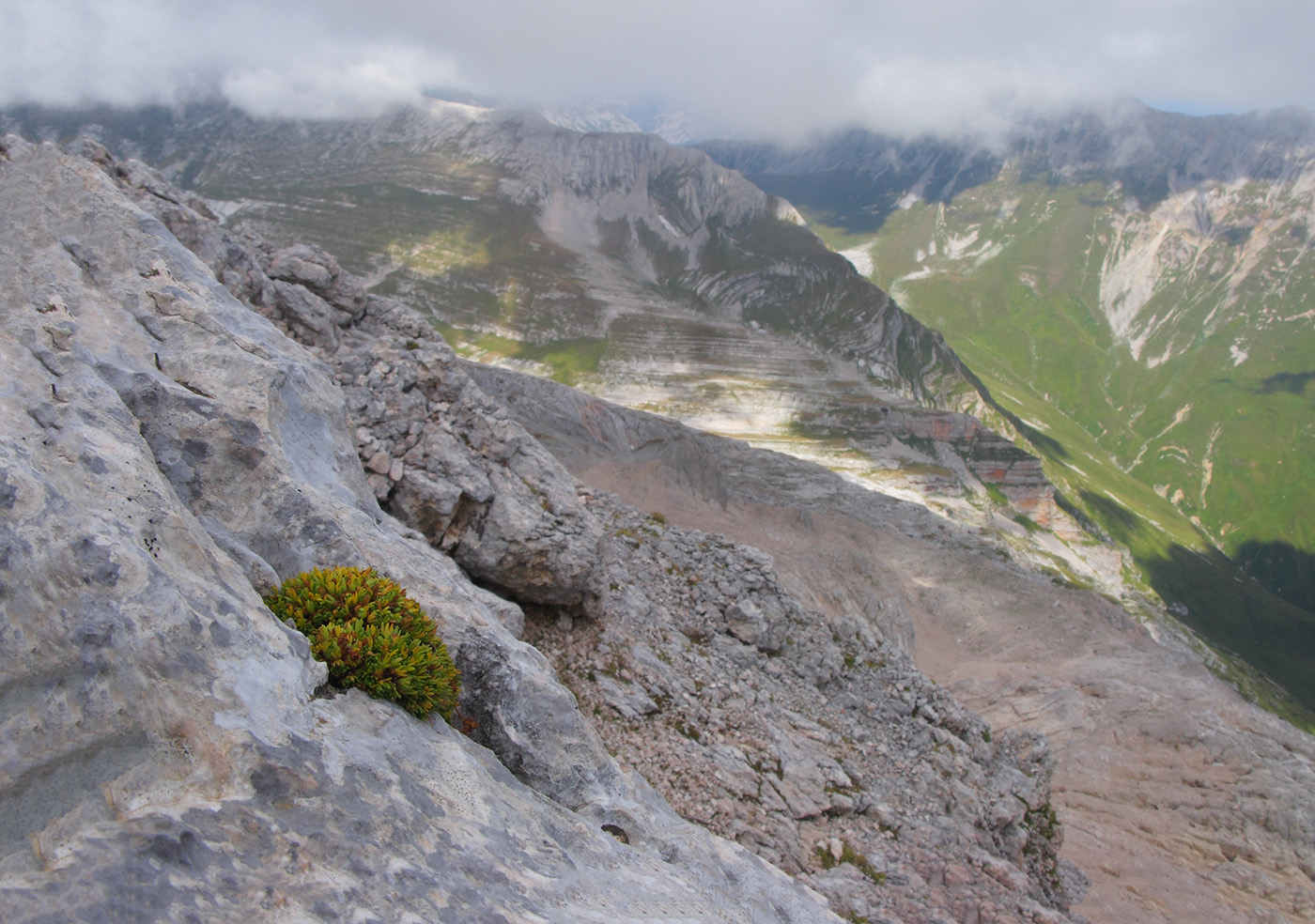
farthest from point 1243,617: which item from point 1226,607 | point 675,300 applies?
point 675,300

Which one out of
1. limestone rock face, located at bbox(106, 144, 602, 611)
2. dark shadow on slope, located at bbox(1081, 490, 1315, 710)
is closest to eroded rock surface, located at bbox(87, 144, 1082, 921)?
limestone rock face, located at bbox(106, 144, 602, 611)

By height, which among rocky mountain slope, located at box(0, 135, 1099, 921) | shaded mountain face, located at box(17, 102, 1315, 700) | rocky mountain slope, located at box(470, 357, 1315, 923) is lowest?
rocky mountain slope, located at box(470, 357, 1315, 923)

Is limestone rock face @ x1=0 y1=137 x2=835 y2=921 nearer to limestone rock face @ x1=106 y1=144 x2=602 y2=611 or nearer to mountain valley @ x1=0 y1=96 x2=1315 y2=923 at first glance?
mountain valley @ x1=0 y1=96 x2=1315 y2=923

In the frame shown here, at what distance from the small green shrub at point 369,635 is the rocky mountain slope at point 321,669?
0.48 meters

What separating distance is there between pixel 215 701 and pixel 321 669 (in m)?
1.52

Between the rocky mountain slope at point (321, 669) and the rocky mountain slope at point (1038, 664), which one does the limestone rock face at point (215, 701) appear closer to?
the rocky mountain slope at point (321, 669)

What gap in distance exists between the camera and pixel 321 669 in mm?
8367

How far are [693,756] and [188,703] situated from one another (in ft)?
42.4

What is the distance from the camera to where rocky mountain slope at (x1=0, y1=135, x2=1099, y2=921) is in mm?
6219

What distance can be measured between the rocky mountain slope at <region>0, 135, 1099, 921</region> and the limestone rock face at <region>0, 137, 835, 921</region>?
0.04 m

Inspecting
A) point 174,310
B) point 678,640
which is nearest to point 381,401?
point 174,310

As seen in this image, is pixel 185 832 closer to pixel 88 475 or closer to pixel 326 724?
pixel 326 724

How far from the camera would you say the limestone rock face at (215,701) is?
19.5ft

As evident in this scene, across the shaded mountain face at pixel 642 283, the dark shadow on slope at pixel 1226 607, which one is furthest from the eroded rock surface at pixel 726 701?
the dark shadow on slope at pixel 1226 607
